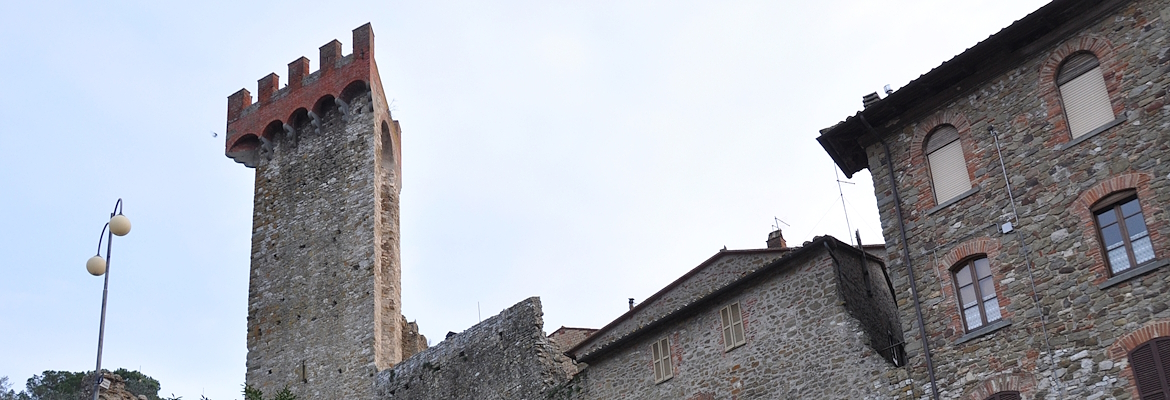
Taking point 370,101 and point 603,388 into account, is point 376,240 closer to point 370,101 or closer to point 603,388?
point 370,101

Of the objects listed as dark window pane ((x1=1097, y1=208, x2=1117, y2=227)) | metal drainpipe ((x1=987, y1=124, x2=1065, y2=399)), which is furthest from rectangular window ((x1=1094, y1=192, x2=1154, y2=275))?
metal drainpipe ((x1=987, y1=124, x2=1065, y2=399))

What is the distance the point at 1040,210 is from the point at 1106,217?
90 centimetres

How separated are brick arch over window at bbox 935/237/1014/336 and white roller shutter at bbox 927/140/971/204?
37.6 inches

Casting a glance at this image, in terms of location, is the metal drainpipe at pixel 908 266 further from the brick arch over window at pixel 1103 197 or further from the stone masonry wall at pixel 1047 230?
the brick arch over window at pixel 1103 197

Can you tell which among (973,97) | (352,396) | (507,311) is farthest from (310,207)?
(973,97)

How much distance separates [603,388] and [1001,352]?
866 cm

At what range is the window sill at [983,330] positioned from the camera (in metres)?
15.8

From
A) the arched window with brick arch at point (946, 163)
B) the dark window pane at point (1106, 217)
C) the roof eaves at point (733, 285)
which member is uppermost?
the arched window with brick arch at point (946, 163)

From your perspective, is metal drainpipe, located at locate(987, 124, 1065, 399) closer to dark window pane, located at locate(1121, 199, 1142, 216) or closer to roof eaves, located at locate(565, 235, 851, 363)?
dark window pane, located at locate(1121, 199, 1142, 216)

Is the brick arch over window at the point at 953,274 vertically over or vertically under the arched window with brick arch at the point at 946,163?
under

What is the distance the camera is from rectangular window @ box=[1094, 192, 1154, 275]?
14690mm

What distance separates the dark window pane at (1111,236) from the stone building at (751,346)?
3.50 metres

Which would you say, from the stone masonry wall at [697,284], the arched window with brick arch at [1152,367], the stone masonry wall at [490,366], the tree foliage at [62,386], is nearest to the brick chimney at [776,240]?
the stone masonry wall at [697,284]

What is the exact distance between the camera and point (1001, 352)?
51.6 feet
